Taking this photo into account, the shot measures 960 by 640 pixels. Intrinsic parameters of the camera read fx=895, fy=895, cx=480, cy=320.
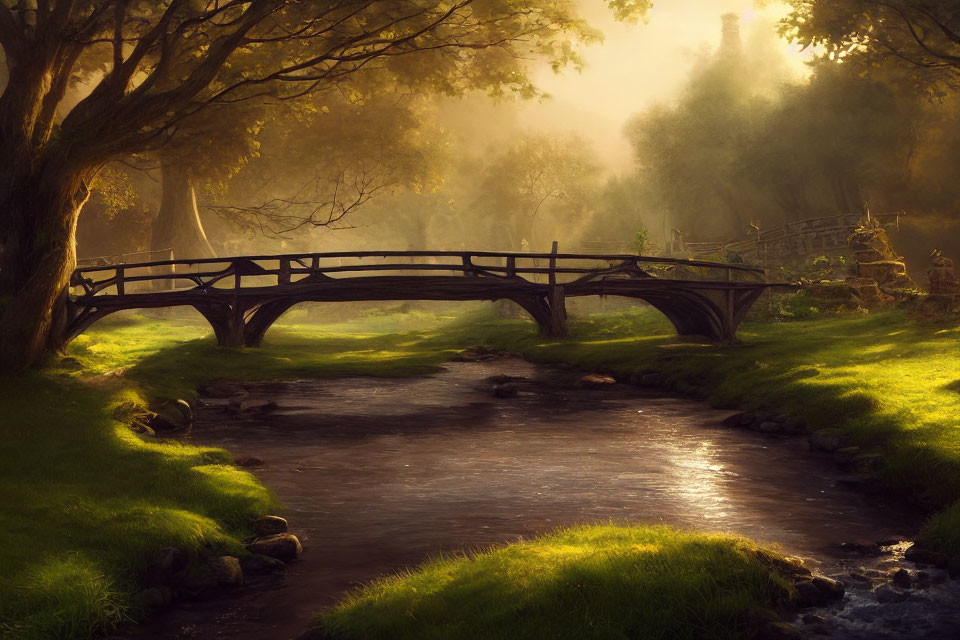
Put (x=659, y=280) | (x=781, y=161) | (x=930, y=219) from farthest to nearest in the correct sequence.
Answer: (x=781, y=161) < (x=930, y=219) < (x=659, y=280)

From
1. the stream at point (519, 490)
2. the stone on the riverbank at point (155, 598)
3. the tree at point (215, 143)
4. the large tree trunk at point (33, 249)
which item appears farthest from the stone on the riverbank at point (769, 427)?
the tree at point (215, 143)

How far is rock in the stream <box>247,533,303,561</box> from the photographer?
1131 centimetres

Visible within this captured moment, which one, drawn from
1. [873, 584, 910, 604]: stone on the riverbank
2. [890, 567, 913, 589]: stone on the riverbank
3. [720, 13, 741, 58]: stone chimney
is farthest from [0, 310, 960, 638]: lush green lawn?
[720, 13, 741, 58]: stone chimney

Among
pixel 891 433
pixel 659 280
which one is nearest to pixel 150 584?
pixel 891 433

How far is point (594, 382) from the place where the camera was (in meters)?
28.4

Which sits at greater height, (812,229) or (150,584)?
(812,229)

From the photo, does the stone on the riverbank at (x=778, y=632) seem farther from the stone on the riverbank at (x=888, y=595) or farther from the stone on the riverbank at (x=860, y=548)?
the stone on the riverbank at (x=860, y=548)

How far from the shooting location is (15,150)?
20.5 meters

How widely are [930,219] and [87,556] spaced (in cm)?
4994

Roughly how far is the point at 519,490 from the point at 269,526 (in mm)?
4413

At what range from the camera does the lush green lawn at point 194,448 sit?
10180mm

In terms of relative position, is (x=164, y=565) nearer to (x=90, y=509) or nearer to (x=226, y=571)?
(x=226, y=571)

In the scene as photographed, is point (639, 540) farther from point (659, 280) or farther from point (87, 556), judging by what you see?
point (659, 280)

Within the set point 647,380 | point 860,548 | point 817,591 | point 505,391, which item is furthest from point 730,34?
point 817,591
